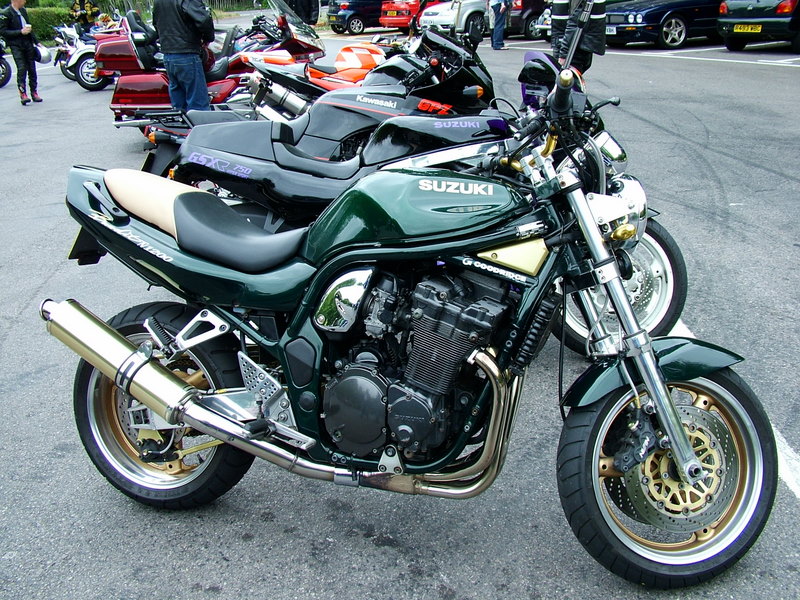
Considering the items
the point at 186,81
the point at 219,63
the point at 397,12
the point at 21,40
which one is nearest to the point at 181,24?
the point at 186,81

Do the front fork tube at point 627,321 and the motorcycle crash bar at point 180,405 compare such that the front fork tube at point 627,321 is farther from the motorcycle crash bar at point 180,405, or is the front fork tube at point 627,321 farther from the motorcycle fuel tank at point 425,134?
the motorcycle fuel tank at point 425,134

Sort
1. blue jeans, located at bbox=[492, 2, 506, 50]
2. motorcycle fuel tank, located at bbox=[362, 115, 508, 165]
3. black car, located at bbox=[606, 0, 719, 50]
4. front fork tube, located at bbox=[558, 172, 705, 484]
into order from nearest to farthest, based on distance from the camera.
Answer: front fork tube, located at bbox=[558, 172, 705, 484] → motorcycle fuel tank, located at bbox=[362, 115, 508, 165] → black car, located at bbox=[606, 0, 719, 50] → blue jeans, located at bbox=[492, 2, 506, 50]

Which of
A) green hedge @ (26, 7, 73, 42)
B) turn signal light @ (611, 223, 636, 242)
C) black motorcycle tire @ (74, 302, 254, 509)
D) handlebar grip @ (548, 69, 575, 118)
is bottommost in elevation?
green hedge @ (26, 7, 73, 42)

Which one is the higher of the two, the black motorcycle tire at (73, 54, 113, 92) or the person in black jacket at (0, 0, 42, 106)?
the person in black jacket at (0, 0, 42, 106)

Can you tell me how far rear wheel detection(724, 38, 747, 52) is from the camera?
14.7m

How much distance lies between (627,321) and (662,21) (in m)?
14.9

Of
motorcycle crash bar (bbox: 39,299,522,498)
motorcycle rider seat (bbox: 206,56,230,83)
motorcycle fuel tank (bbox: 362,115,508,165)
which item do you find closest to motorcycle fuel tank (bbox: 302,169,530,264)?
motorcycle crash bar (bbox: 39,299,522,498)

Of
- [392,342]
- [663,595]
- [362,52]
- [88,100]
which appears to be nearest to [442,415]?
[392,342]

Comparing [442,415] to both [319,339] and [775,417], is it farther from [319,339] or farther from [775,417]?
[775,417]

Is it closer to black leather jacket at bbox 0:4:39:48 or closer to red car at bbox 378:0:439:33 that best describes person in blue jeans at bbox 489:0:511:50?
red car at bbox 378:0:439:33

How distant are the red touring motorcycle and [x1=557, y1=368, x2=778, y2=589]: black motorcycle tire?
277 inches

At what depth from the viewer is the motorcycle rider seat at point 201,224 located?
8.83ft

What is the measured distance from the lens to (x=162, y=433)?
3084 millimetres

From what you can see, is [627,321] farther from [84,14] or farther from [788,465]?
[84,14]
